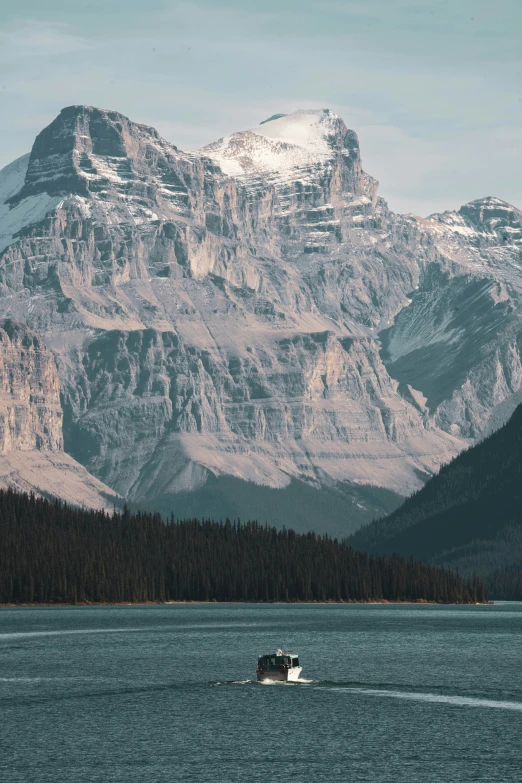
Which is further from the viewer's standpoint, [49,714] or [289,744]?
[49,714]

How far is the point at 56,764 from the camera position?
502 feet

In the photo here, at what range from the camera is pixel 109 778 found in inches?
5763

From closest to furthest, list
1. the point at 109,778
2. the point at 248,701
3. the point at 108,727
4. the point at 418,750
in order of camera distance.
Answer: the point at 109,778 < the point at 418,750 < the point at 108,727 < the point at 248,701

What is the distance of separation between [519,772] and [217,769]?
28.9 m

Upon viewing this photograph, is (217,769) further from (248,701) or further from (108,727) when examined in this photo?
(248,701)

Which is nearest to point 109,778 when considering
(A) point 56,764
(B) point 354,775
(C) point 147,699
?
(A) point 56,764

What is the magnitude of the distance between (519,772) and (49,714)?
197ft

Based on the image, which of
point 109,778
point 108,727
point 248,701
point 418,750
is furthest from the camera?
point 248,701

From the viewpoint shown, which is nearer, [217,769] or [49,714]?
[217,769]

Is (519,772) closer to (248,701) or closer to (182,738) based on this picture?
(182,738)

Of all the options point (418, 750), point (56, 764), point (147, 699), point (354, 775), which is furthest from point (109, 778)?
point (147, 699)

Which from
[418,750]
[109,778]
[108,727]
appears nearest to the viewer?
[109,778]

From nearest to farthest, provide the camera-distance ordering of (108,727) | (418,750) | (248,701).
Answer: (418,750) → (108,727) → (248,701)

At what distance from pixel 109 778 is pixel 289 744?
26145 mm
